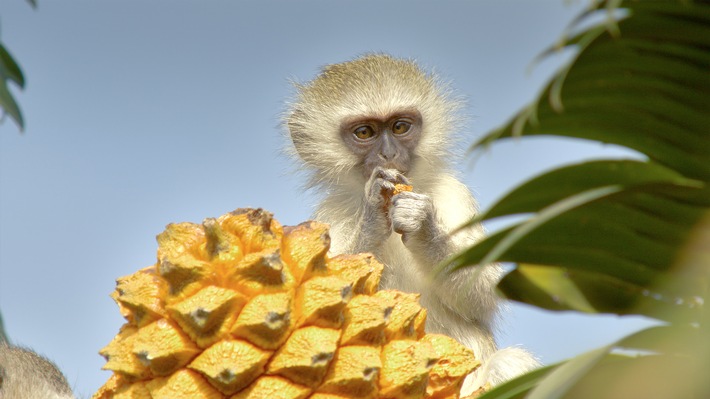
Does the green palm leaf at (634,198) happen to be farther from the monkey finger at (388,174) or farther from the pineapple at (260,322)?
the monkey finger at (388,174)

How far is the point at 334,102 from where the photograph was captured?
6.94m

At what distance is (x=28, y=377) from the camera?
3.47m

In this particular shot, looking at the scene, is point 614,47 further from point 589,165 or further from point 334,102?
point 334,102

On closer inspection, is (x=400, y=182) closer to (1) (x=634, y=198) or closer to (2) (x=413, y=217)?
(2) (x=413, y=217)

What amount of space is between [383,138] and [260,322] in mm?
4655

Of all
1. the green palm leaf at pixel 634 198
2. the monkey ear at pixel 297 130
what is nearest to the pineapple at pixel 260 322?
the green palm leaf at pixel 634 198

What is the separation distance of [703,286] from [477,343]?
15.2 feet

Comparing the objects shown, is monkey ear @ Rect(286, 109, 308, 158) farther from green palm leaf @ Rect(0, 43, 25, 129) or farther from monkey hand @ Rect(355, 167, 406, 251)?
green palm leaf @ Rect(0, 43, 25, 129)

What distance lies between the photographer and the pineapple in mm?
1840

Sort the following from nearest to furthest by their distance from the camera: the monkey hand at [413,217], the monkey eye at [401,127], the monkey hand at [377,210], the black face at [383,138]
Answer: the monkey hand at [413,217]
the monkey hand at [377,210]
the black face at [383,138]
the monkey eye at [401,127]

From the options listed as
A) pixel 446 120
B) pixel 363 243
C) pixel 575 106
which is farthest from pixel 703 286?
pixel 446 120

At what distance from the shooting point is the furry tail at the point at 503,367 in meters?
4.71

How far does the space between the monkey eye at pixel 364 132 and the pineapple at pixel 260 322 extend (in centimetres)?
455

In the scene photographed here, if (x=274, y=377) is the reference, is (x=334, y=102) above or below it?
above
